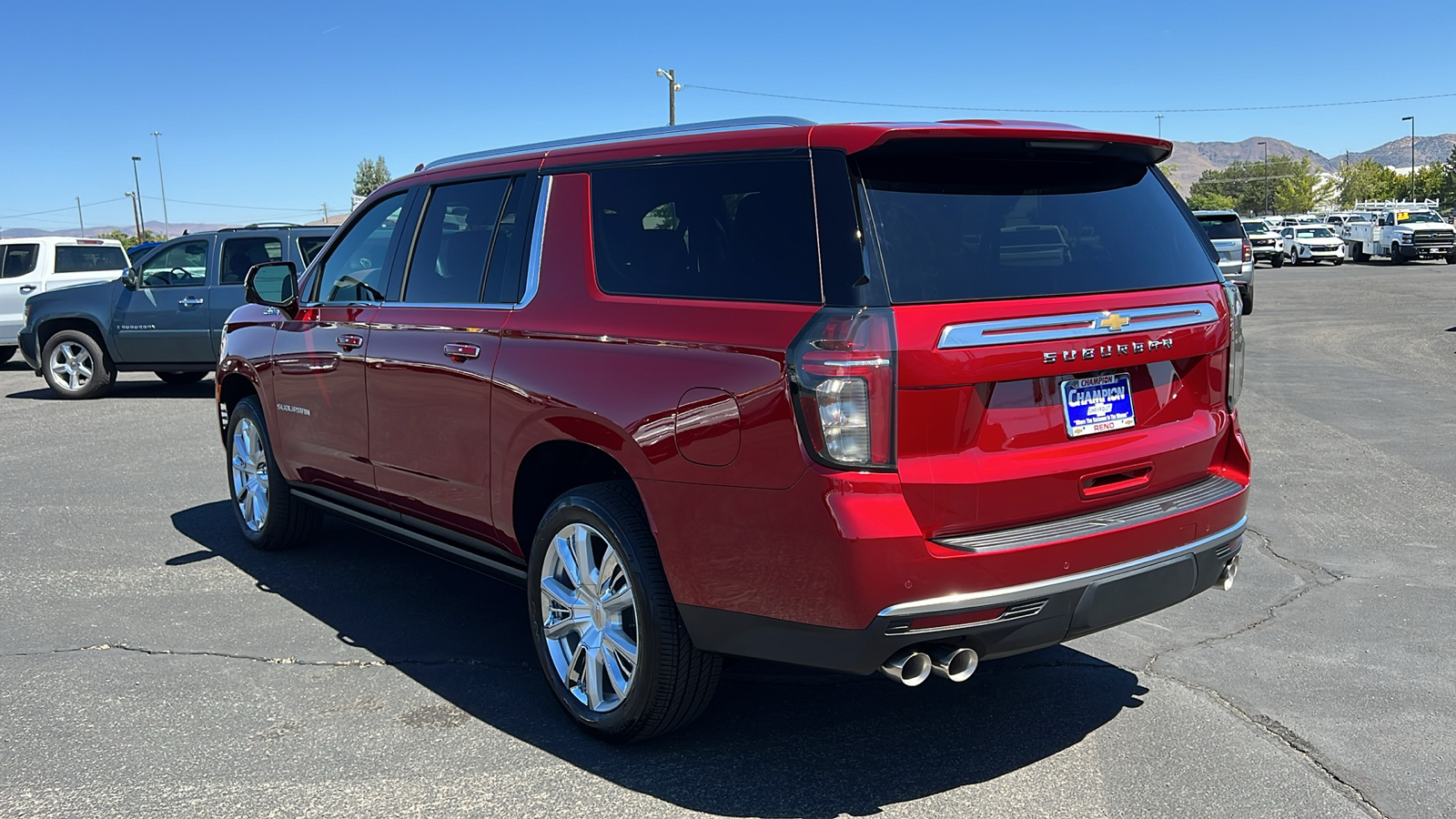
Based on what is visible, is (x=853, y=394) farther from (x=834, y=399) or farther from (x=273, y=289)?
(x=273, y=289)

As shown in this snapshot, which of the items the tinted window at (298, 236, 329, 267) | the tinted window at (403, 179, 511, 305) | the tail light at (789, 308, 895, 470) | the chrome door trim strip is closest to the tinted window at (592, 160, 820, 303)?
the tail light at (789, 308, 895, 470)

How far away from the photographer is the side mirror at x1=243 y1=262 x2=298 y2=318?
19.5 feet

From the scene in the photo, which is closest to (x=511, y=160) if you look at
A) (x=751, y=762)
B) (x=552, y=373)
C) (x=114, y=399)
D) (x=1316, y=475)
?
(x=552, y=373)

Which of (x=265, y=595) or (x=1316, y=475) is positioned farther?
(x=1316, y=475)

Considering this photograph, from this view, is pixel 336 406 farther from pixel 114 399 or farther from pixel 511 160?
pixel 114 399

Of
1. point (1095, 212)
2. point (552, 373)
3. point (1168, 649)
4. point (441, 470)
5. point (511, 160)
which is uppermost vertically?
point (511, 160)

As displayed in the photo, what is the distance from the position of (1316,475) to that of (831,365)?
6.10 metres

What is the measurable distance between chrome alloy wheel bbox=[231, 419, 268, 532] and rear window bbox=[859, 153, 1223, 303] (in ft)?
13.8

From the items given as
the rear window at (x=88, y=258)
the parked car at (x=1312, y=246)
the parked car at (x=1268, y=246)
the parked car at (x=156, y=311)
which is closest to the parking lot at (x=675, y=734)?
the parked car at (x=156, y=311)

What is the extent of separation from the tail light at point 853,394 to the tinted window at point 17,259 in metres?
17.8

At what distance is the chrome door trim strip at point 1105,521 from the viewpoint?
3.30m

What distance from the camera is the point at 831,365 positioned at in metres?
3.18

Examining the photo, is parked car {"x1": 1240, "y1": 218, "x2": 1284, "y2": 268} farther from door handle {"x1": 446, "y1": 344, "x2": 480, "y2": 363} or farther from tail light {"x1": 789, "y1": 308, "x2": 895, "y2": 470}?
tail light {"x1": 789, "y1": 308, "x2": 895, "y2": 470}

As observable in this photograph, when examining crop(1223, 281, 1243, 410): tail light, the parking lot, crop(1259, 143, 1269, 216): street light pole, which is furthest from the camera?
crop(1259, 143, 1269, 216): street light pole
